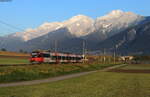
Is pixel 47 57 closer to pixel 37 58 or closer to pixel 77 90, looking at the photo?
pixel 37 58

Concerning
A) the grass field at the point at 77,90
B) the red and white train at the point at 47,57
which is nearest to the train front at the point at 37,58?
the red and white train at the point at 47,57

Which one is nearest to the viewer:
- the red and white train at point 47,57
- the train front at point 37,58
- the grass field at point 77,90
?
the grass field at point 77,90

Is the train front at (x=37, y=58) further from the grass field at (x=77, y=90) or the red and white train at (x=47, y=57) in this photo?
the grass field at (x=77, y=90)

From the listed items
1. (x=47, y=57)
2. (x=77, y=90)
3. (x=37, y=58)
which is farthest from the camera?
(x=47, y=57)

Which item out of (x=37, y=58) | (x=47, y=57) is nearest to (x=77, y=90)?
(x=37, y=58)

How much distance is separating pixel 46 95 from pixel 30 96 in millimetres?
1062

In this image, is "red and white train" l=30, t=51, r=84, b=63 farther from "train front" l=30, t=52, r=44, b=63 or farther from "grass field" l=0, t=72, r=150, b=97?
"grass field" l=0, t=72, r=150, b=97

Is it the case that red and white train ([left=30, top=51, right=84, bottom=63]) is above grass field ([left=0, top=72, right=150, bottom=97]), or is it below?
above

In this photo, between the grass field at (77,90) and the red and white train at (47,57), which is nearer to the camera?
the grass field at (77,90)

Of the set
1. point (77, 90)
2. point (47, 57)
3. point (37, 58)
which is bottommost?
point (77, 90)

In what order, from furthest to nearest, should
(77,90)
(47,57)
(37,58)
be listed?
(47,57) < (37,58) < (77,90)

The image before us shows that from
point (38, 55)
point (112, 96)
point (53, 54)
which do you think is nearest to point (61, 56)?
point (53, 54)

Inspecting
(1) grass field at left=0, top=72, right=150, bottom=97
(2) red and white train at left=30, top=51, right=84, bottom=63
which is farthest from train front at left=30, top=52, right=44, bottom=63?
(1) grass field at left=0, top=72, right=150, bottom=97

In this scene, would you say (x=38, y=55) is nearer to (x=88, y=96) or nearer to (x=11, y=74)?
(x=11, y=74)
